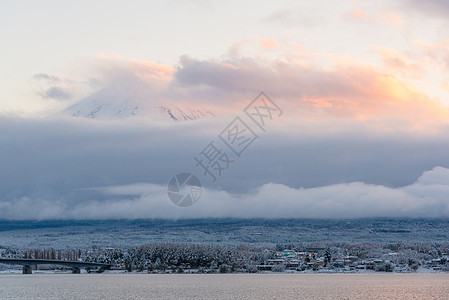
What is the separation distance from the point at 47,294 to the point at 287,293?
51953 millimetres

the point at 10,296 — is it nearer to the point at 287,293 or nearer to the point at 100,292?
the point at 100,292

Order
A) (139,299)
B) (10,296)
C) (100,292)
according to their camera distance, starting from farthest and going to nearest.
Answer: (100,292) < (10,296) < (139,299)

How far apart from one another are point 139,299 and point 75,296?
54.1 ft

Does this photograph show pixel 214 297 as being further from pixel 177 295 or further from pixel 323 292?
pixel 323 292

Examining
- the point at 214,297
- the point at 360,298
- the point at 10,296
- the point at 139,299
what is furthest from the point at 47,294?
the point at 360,298

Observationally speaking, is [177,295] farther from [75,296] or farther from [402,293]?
[402,293]

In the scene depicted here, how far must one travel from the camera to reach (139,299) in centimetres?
13400

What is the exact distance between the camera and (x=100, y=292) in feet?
504

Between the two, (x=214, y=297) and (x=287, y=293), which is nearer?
(x=214, y=297)

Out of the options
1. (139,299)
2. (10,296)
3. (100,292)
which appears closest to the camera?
(139,299)

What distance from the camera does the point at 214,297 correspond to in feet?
457

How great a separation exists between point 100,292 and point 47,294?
11.3 m

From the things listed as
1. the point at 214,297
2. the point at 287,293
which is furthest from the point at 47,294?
the point at 287,293

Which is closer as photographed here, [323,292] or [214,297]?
[214,297]
